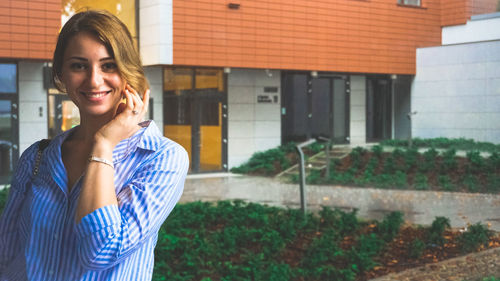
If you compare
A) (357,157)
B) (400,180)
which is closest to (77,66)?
(400,180)

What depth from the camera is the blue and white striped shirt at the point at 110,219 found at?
136 cm

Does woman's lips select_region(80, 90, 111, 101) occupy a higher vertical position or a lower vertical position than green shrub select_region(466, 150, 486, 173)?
higher

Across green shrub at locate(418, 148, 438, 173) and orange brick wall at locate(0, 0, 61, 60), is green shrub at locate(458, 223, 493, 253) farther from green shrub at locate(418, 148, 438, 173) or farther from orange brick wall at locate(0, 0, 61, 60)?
orange brick wall at locate(0, 0, 61, 60)

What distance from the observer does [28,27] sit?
12.9 m

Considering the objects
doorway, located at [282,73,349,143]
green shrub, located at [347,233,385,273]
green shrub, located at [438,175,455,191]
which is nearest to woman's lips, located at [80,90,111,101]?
green shrub, located at [347,233,385,273]

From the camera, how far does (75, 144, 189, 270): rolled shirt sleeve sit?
1350 mm

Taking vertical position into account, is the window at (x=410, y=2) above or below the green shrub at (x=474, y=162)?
above

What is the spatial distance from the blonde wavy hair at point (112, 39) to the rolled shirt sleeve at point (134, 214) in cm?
24

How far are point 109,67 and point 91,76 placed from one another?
0.18ft

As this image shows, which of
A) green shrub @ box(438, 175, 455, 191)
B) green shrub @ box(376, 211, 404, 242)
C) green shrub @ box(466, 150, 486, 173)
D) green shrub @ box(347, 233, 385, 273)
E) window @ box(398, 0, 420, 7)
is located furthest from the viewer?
window @ box(398, 0, 420, 7)

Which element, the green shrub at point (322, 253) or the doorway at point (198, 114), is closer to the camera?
the green shrub at point (322, 253)

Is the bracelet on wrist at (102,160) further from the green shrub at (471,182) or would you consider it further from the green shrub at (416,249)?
the green shrub at (471,182)

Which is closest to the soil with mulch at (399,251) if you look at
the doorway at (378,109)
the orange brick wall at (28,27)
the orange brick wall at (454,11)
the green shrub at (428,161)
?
the green shrub at (428,161)

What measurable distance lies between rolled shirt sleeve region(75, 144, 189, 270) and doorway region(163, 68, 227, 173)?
14.9 meters
